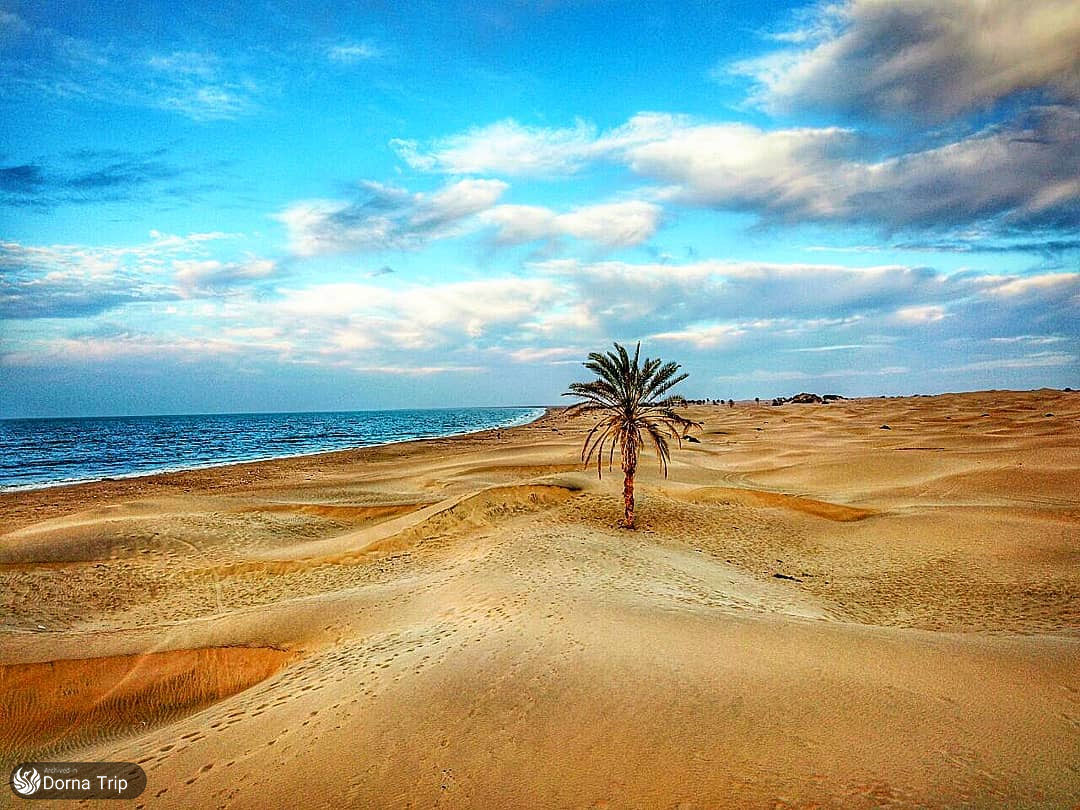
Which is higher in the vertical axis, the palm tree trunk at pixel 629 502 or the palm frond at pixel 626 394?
the palm frond at pixel 626 394

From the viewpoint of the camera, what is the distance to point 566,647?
9539mm

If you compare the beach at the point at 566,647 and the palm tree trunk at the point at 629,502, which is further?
the palm tree trunk at the point at 629,502

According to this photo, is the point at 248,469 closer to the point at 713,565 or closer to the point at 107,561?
the point at 107,561

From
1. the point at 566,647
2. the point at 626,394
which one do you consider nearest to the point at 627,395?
the point at 626,394

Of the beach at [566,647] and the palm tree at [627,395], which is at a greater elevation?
the palm tree at [627,395]

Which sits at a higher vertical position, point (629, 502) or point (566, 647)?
point (629, 502)

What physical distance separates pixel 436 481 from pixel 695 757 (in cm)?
3331

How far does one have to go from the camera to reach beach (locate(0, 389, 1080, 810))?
636cm

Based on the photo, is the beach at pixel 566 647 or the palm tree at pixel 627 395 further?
the palm tree at pixel 627 395

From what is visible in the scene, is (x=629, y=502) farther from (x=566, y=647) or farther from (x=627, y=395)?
(x=566, y=647)

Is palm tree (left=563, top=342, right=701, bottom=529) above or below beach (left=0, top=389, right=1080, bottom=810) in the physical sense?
above

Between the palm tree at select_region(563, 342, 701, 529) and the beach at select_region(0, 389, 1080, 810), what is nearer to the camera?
the beach at select_region(0, 389, 1080, 810)

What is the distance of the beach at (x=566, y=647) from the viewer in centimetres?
636

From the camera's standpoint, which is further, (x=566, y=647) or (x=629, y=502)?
(x=629, y=502)
